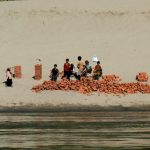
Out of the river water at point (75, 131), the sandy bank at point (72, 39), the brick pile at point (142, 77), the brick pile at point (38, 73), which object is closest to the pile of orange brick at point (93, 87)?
the sandy bank at point (72, 39)

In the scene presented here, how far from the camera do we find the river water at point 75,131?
824 inches

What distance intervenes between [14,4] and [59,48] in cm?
1139

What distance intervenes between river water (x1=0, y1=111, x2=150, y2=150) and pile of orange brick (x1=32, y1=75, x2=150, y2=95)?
373cm

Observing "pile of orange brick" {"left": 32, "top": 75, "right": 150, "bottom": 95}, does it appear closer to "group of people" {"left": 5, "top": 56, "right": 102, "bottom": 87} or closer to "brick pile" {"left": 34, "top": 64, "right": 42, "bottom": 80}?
"group of people" {"left": 5, "top": 56, "right": 102, "bottom": 87}

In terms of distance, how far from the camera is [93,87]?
35.6 meters

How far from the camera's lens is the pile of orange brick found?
116 feet

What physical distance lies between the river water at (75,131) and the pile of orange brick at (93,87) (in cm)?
373

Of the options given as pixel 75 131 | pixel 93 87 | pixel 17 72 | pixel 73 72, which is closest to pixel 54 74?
pixel 73 72

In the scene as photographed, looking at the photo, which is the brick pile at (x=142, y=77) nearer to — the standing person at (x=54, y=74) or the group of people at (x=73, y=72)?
the group of people at (x=73, y=72)

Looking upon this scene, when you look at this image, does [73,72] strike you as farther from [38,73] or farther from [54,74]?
[38,73]

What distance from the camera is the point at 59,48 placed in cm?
4569

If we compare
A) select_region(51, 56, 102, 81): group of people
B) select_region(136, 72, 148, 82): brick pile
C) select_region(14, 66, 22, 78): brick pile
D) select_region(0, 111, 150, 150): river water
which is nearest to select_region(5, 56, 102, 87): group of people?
select_region(51, 56, 102, 81): group of people

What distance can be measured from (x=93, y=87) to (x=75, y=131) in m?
11.5

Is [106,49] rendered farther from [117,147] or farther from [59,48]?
[117,147]
